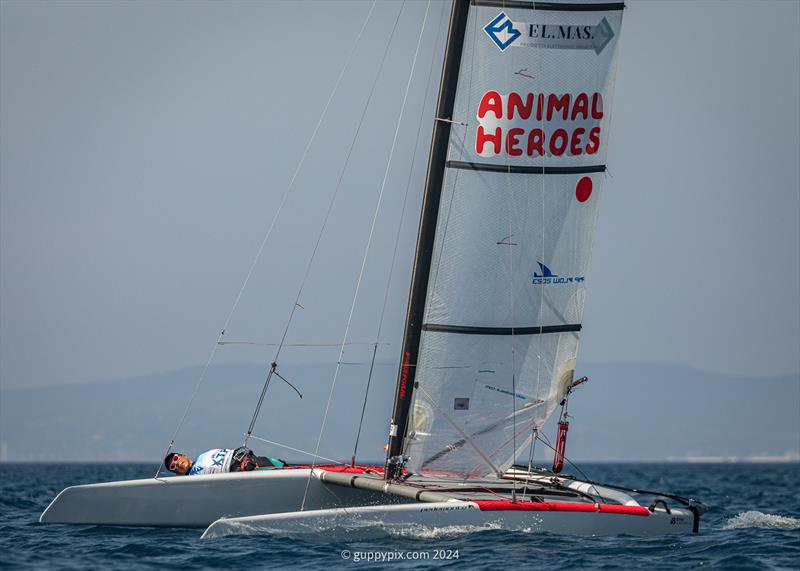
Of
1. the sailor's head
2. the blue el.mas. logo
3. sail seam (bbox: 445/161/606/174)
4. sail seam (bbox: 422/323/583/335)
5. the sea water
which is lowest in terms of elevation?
the sea water

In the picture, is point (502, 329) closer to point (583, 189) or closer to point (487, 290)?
point (487, 290)

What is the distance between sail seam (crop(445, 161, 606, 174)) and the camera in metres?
A: 15.2

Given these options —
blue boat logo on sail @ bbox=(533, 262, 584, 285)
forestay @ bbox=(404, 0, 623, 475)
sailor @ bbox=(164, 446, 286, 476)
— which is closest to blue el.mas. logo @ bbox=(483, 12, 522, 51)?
forestay @ bbox=(404, 0, 623, 475)

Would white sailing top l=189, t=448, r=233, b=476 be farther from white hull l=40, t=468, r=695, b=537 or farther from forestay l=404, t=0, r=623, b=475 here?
forestay l=404, t=0, r=623, b=475

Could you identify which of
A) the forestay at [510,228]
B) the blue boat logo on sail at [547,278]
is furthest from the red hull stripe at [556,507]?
the blue boat logo on sail at [547,278]

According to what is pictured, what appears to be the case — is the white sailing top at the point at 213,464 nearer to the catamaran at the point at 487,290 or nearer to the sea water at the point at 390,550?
the catamaran at the point at 487,290

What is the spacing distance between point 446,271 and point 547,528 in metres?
3.16

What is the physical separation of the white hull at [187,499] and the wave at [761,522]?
237 inches

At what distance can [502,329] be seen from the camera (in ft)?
50.7

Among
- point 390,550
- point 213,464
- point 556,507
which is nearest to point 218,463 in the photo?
→ point 213,464

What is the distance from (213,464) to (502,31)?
6254 mm

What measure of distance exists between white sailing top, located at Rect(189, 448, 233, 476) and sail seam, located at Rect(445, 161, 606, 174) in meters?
4.48

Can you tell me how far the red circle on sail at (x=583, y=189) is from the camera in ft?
52.3

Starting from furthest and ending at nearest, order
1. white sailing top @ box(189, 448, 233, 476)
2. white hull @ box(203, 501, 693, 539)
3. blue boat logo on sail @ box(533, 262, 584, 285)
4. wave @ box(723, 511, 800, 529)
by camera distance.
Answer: wave @ box(723, 511, 800, 529)
white sailing top @ box(189, 448, 233, 476)
blue boat logo on sail @ box(533, 262, 584, 285)
white hull @ box(203, 501, 693, 539)
